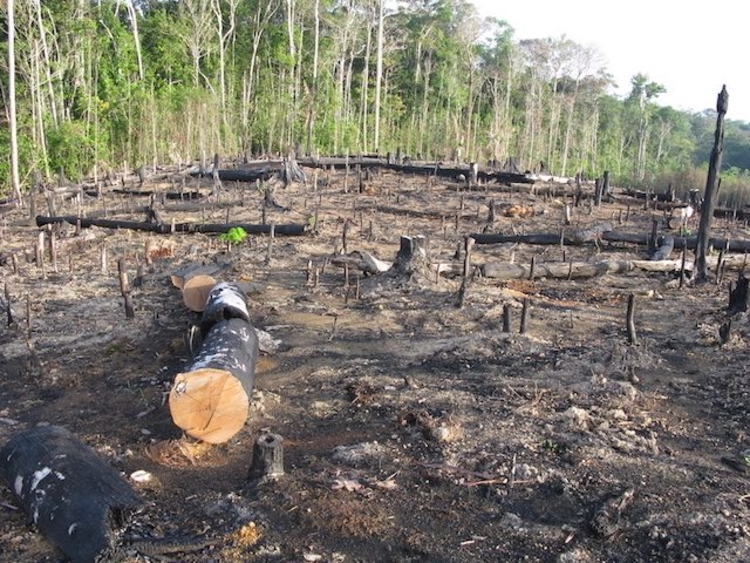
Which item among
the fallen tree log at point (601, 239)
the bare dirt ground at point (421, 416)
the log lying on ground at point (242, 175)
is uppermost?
the log lying on ground at point (242, 175)

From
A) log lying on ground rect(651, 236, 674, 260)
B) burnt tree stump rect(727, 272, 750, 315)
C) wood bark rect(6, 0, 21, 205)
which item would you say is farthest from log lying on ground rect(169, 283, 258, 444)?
wood bark rect(6, 0, 21, 205)

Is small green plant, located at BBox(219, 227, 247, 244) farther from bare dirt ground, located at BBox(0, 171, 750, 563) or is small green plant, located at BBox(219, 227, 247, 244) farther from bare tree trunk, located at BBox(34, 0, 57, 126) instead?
bare tree trunk, located at BBox(34, 0, 57, 126)

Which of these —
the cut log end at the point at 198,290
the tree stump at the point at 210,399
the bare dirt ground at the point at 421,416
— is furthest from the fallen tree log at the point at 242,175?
the tree stump at the point at 210,399

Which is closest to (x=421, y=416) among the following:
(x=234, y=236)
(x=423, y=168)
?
(x=234, y=236)

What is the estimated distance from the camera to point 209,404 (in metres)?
4.48

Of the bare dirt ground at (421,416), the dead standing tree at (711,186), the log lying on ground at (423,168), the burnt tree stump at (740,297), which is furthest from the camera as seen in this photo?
the log lying on ground at (423,168)

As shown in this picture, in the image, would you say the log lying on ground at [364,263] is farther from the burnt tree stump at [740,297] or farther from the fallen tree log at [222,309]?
the burnt tree stump at [740,297]

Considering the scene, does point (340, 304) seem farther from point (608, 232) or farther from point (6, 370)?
point (608, 232)

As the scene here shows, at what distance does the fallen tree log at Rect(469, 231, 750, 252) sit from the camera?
1142 centimetres

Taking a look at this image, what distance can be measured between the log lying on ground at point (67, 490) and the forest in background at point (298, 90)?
1461cm

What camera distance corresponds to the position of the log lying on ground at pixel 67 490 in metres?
3.32

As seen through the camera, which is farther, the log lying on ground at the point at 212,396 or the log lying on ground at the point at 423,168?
the log lying on ground at the point at 423,168

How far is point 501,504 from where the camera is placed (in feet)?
12.5

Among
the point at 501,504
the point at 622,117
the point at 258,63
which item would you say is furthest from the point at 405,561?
the point at 622,117
